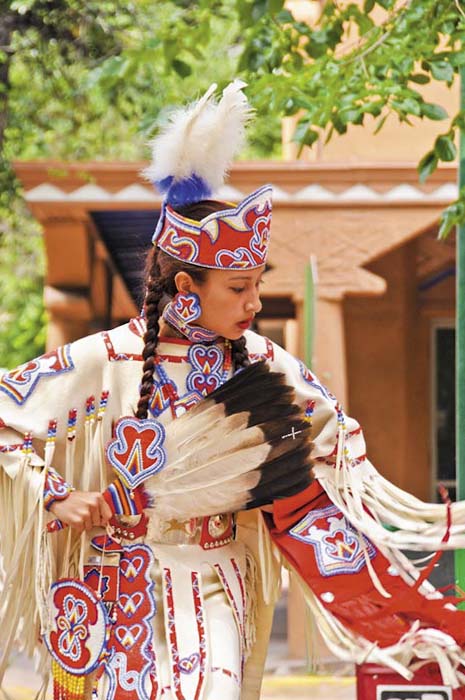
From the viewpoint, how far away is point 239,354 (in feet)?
12.4

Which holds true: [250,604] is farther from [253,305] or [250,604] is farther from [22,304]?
[22,304]

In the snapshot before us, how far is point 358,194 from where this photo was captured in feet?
30.1

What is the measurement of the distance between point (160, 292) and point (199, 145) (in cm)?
42

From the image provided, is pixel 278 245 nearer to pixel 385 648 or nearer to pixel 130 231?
pixel 130 231

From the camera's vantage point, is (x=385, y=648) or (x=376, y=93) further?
(x=376, y=93)

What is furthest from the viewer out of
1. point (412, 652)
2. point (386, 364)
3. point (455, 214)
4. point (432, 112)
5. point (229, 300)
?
point (386, 364)

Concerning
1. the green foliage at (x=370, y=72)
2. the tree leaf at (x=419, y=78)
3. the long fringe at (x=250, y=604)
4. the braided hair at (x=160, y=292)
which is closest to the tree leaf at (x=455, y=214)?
the green foliage at (x=370, y=72)

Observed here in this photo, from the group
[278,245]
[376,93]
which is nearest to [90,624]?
[376,93]

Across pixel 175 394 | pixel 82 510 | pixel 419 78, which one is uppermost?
pixel 419 78

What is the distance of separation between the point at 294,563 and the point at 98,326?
7923 millimetres

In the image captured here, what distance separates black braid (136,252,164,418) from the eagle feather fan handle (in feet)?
0.34

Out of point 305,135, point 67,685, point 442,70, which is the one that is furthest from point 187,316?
point 442,70

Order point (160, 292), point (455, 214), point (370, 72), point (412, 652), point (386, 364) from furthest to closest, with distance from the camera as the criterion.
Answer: point (386, 364), point (370, 72), point (455, 214), point (160, 292), point (412, 652)

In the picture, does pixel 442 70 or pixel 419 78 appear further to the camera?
pixel 419 78
